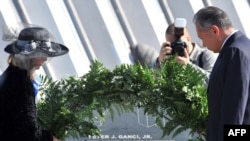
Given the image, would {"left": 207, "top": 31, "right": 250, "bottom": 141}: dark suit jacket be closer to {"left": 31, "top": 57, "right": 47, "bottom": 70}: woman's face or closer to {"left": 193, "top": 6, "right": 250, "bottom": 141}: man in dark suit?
{"left": 193, "top": 6, "right": 250, "bottom": 141}: man in dark suit

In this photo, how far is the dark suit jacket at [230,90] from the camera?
10.7 feet

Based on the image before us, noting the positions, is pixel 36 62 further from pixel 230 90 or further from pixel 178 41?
pixel 178 41

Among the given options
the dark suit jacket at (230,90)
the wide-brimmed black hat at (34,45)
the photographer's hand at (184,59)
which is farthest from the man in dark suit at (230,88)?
the wide-brimmed black hat at (34,45)

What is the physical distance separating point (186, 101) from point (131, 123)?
0.99 metres

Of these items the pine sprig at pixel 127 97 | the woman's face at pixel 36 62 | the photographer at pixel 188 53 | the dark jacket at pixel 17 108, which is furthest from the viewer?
the photographer at pixel 188 53

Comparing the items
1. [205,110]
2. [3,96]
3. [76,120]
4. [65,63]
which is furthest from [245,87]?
[65,63]

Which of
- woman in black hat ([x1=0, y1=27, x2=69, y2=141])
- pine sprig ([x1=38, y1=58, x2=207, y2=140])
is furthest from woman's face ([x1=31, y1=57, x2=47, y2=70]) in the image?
pine sprig ([x1=38, y1=58, x2=207, y2=140])

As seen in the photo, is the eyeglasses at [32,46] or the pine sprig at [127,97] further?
the pine sprig at [127,97]

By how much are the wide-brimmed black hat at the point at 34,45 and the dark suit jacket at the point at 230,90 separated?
2.33ft

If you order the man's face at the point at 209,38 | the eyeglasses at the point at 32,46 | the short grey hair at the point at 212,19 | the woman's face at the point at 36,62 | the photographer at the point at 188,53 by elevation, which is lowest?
the photographer at the point at 188,53

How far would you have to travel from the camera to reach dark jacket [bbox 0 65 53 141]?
10.6 ft

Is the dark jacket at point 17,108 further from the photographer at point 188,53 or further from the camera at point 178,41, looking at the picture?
the camera at point 178,41

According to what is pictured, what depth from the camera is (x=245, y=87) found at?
10.7 ft

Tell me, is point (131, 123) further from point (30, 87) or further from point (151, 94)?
point (30, 87)
